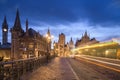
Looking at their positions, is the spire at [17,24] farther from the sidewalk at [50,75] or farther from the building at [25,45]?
the sidewalk at [50,75]

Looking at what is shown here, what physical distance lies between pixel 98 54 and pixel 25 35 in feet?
198

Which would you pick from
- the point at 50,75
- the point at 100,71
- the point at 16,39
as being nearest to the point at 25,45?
the point at 16,39

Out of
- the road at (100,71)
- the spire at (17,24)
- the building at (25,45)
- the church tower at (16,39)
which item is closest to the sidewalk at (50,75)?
the road at (100,71)

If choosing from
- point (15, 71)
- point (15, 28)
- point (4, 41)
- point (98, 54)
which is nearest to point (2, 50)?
point (15, 28)

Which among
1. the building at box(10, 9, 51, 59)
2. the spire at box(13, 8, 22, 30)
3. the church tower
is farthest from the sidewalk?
the spire at box(13, 8, 22, 30)

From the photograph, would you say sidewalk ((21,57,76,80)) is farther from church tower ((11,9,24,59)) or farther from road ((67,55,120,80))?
church tower ((11,9,24,59))

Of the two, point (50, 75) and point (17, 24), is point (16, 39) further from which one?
point (50, 75)

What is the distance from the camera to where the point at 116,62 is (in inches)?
1044

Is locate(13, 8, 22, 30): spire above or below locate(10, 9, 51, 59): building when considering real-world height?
above

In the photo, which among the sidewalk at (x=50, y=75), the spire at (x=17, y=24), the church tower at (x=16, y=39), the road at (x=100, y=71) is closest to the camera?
the sidewalk at (x=50, y=75)

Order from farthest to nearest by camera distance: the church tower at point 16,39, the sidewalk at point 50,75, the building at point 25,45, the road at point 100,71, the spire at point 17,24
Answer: the spire at point 17,24 → the church tower at point 16,39 → the building at point 25,45 → the road at point 100,71 → the sidewalk at point 50,75

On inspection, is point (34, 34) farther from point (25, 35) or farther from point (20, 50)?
point (20, 50)

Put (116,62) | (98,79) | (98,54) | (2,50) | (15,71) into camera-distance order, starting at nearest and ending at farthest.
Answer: (15,71) → (98,79) → (116,62) → (98,54) → (2,50)

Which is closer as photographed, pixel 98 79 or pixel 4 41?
pixel 98 79
